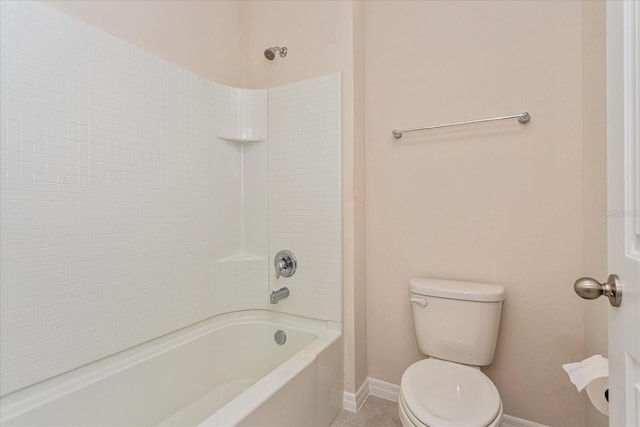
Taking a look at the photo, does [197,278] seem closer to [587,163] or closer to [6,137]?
[6,137]

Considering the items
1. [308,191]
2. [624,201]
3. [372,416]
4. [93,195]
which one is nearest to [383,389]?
[372,416]

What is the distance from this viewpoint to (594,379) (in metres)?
0.92

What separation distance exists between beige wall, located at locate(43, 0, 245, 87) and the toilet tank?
5.82 ft

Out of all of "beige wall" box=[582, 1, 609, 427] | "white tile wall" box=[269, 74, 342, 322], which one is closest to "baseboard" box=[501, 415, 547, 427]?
"beige wall" box=[582, 1, 609, 427]

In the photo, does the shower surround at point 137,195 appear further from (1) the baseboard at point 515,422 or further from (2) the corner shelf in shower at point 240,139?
(1) the baseboard at point 515,422

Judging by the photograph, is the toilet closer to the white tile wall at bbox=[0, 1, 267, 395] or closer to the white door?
the white door

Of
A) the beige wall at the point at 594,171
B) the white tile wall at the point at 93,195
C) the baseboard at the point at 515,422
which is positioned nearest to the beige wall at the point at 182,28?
the white tile wall at the point at 93,195

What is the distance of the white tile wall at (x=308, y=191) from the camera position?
6.00ft

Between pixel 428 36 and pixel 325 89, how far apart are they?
24.8 inches

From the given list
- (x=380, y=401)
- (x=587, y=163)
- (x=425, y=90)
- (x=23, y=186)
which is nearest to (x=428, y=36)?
(x=425, y=90)

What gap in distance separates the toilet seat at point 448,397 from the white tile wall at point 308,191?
582 mm

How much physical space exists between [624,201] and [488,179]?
1096 mm

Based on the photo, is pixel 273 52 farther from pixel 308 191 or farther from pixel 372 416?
pixel 372 416

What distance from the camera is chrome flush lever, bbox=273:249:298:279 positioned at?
195 centimetres
